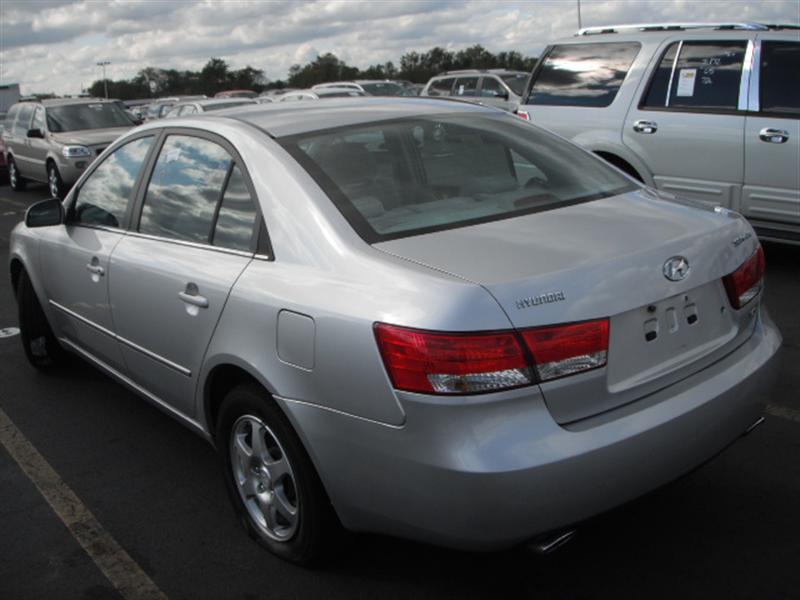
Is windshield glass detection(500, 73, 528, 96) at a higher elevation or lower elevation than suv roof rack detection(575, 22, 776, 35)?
lower

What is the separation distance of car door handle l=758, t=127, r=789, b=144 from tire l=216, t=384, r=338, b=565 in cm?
504

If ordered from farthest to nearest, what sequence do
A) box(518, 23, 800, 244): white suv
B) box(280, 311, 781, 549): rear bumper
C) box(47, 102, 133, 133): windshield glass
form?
box(47, 102, 133, 133): windshield glass
box(518, 23, 800, 244): white suv
box(280, 311, 781, 549): rear bumper

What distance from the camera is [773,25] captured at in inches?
286

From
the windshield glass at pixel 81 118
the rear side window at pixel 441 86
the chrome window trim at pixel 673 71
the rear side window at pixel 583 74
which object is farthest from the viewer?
the rear side window at pixel 441 86

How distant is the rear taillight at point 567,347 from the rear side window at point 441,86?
20616 millimetres

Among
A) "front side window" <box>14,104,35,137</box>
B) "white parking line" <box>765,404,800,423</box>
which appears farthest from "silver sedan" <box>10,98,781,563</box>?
"front side window" <box>14,104,35,137</box>

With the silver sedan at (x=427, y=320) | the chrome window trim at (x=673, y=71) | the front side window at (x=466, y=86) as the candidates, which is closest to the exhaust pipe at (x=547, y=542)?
the silver sedan at (x=427, y=320)

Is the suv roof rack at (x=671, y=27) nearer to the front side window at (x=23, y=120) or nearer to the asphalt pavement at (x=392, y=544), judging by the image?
the asphalt pavement at (x=392, y=544)

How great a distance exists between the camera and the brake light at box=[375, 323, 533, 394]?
246 centimetres

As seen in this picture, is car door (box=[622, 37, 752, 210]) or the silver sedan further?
car door (box=[622, 37, 752, 210])

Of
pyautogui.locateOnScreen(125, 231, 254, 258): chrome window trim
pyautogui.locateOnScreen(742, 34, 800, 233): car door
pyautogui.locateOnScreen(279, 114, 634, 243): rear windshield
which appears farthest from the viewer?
pyautogui.locateOnScreen(742, 34, 800, 233): car door

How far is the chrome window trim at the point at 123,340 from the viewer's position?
3571 mm

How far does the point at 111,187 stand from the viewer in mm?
4445

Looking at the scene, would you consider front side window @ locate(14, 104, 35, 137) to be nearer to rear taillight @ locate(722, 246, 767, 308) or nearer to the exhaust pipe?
rear taillight @ locate(722, 246, 767, 308)
